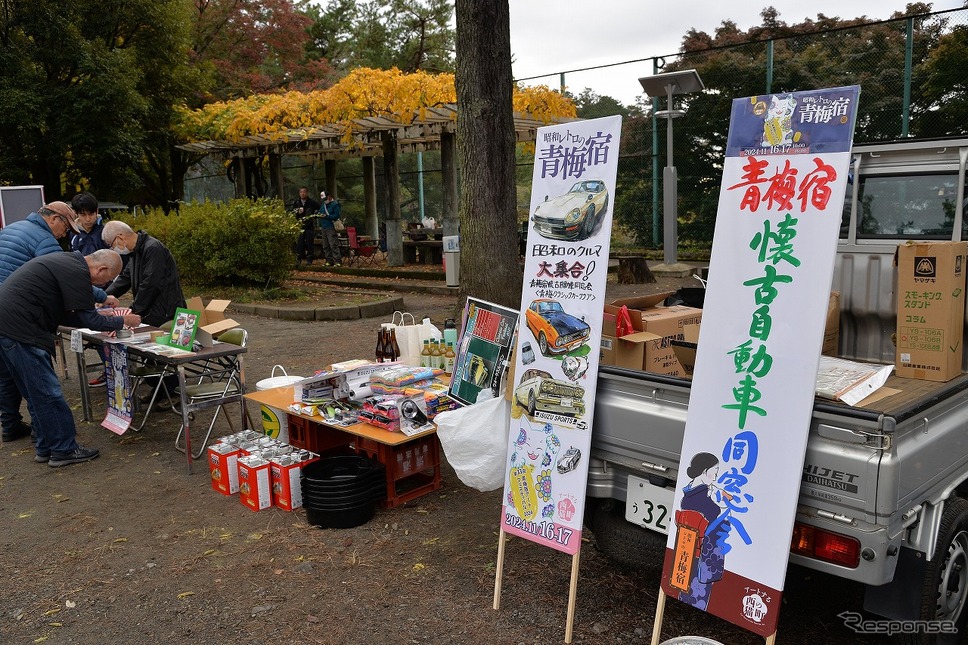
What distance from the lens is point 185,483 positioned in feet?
16.7

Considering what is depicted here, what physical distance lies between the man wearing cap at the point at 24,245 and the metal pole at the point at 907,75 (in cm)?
1187

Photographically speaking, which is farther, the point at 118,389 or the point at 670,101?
the point at 670,101

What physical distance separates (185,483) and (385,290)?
9572mm

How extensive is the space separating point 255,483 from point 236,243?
9.16 m

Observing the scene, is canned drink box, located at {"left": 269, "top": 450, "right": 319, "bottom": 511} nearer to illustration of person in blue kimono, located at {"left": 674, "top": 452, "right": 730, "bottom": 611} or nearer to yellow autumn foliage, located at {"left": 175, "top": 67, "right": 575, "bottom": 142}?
illustration of person in blue kimono, located at {"left": 674, "top": 452, "right": 730, "bottom": 611}

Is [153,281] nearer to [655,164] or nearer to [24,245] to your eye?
[24,245]

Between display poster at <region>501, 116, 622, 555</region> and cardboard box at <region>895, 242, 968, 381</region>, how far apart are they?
117 cm

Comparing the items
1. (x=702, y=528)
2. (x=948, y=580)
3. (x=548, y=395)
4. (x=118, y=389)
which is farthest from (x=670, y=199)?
(x=702, y=528)

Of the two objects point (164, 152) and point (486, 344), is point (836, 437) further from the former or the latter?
point (164, 152)

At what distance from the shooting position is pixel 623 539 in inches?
124

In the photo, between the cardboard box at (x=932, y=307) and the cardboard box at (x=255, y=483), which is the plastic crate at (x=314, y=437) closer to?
the cardboard box at (x=255, y=483)

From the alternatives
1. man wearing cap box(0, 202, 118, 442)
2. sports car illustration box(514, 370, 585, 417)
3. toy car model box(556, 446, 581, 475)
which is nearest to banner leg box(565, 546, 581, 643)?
toy car model box(556, 446, 581, 475)

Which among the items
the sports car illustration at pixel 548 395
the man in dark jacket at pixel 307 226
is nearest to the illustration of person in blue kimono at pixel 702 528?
the sports car illustration at pixel 548 395

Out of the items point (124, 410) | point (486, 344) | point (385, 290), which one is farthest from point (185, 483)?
point (385, 290)
